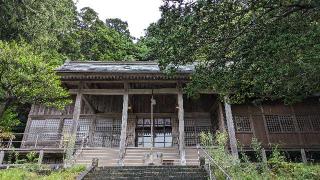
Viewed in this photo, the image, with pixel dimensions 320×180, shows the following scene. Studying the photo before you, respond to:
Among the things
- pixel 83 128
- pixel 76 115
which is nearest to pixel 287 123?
pixel 76 115

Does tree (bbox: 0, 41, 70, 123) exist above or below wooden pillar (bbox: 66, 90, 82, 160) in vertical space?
above

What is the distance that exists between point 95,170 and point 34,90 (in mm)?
4995

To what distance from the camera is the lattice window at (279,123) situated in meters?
18.2

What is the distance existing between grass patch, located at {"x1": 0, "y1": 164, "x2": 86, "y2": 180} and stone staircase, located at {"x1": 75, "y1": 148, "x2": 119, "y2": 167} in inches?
190

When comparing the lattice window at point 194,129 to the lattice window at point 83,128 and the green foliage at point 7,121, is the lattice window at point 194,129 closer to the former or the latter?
the lattice window at point 83,128

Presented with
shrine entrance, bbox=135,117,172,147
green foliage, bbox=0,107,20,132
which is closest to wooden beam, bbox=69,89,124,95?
shrine entrance, bbox=135,117,172,147

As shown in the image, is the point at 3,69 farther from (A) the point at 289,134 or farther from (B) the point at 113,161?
(A) the point at 289,134

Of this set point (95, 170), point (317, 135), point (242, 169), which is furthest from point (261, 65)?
point (317, 135)

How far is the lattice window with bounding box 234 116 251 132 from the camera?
18266 millimetres

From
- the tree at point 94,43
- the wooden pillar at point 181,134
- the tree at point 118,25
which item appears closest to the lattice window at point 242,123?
the wooden pillar at point 181,134

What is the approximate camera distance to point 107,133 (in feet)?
67.6

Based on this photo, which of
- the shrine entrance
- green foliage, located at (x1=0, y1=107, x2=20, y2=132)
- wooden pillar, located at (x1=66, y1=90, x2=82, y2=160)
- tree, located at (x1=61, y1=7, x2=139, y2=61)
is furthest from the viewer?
tree, located at (x1=61, y1=7, x2=139, y2=61)

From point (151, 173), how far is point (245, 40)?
6.08m

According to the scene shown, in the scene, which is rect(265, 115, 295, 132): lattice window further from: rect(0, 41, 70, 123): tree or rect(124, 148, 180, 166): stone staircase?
rect(0, 41, 70, 123): tree
